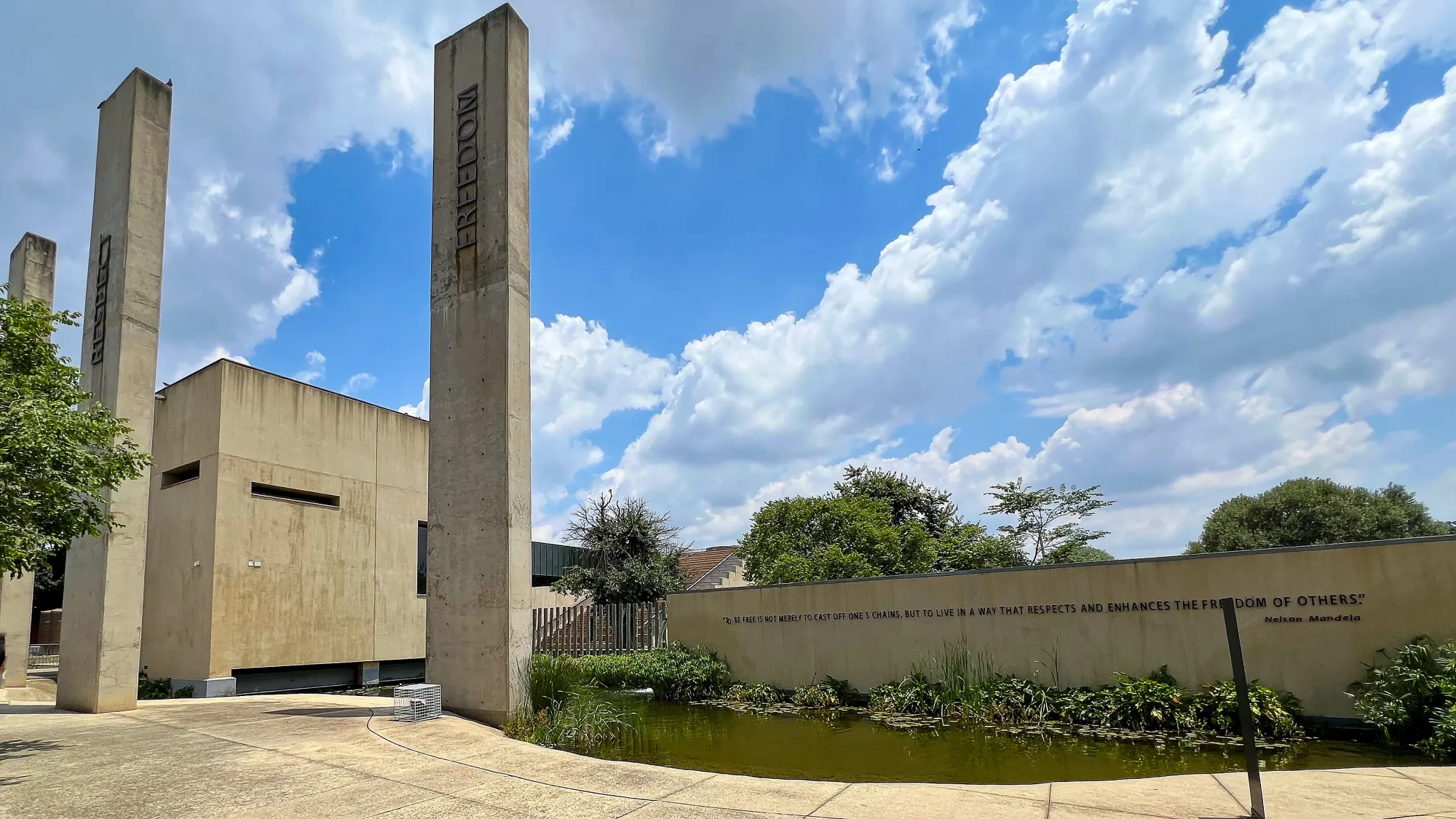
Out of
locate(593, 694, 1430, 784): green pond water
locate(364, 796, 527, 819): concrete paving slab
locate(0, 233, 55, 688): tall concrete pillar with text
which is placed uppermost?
locate(0, 233, 55, 688): tall concrete pillar with text

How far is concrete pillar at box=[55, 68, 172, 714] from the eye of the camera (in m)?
12.2

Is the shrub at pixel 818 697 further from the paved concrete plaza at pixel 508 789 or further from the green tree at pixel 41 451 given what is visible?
the green tree at pixel 41 451

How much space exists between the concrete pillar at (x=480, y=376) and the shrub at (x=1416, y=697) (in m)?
9.45

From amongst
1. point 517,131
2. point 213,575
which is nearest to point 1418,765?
point 517,131

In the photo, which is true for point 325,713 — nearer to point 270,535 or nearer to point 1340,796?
point 270,535

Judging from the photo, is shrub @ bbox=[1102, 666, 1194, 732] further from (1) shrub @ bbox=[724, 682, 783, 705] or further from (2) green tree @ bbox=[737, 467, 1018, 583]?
(2) green tree @ bbox=[737, 467, 1018, 583]

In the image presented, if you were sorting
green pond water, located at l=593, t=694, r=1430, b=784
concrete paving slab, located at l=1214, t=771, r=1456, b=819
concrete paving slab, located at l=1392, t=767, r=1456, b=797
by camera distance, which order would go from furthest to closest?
green pond water, located at l=593, t=694, r=1430, b=784
concrete paving slab, located at l=1392, t=767, r=1456, b=797
concrete paving slab, located at l=1214, t=771, r=1456, b=819

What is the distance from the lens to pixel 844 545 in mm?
24828

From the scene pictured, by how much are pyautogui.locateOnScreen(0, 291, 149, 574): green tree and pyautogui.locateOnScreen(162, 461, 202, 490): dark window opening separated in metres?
7.45

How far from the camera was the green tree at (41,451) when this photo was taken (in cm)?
809

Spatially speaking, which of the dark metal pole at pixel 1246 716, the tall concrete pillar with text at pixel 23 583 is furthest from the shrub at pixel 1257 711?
the tall concrete pillar with text at pixel 23 583

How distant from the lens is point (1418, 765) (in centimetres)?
747

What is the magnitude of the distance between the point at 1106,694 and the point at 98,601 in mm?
14187

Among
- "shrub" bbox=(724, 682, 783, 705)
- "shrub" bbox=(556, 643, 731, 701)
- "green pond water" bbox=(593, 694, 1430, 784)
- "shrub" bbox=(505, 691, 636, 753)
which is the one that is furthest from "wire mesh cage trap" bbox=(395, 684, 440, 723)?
"shrub" bbox=(724, 682, 783, 705)
